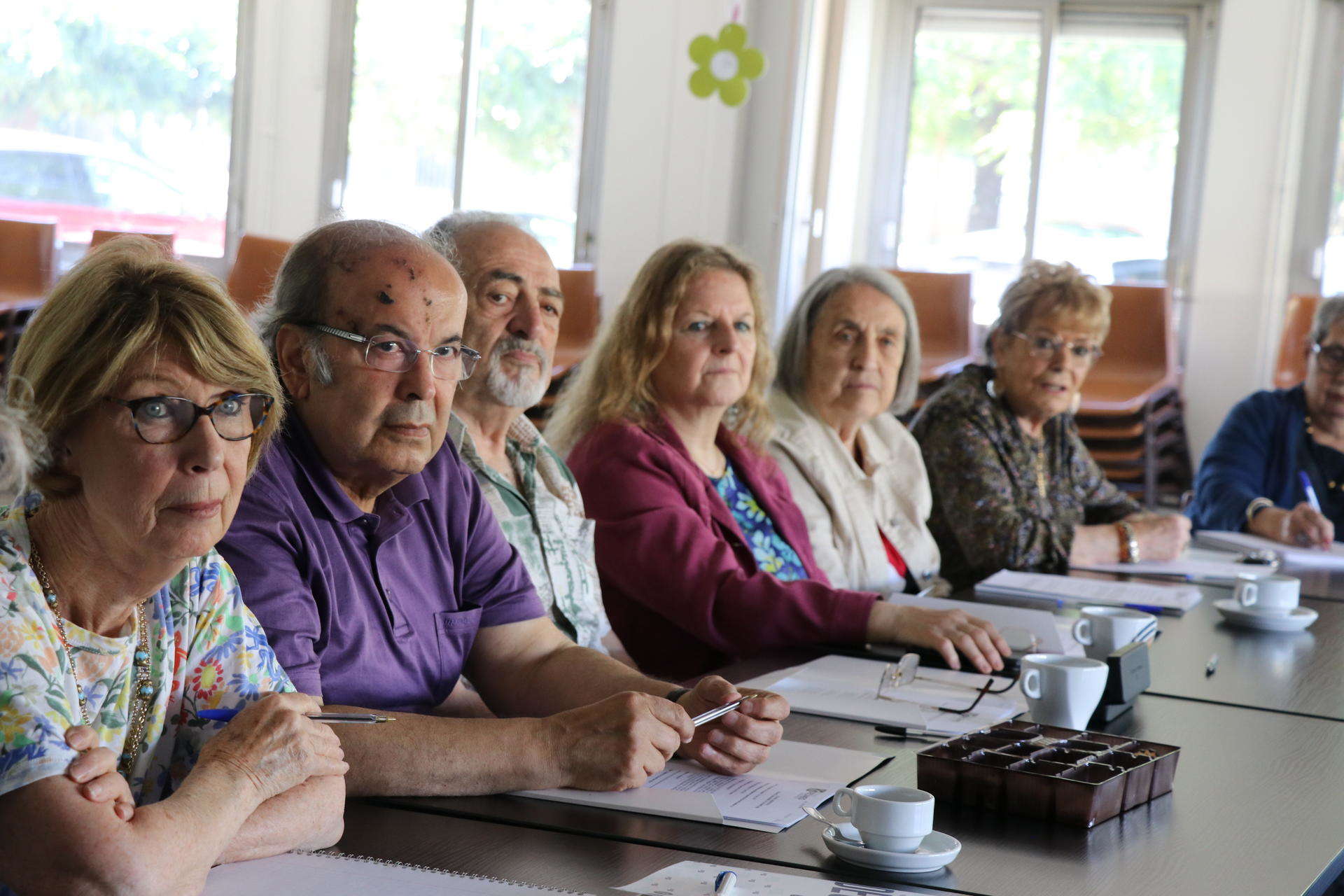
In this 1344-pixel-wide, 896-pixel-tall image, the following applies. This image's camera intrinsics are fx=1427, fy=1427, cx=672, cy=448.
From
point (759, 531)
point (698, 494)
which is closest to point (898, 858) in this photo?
point (698, 494)

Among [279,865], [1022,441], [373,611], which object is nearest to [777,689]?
[373,611]

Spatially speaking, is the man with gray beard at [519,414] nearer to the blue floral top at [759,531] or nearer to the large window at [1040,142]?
the blue floral top at [759,531]

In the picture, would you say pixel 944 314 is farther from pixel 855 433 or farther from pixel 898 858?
pixel 898 858

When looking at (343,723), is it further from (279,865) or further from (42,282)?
(42,282)

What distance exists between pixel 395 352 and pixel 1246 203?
20.3ft

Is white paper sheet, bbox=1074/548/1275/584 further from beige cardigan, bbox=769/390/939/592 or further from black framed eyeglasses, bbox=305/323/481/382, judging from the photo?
black framed eyeglasses, bbox=305/323/481/382

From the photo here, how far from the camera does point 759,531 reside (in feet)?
8.64

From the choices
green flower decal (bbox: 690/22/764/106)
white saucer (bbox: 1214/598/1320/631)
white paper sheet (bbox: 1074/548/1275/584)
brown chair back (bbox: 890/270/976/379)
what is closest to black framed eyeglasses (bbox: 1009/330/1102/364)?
white paper sheet (bbox: 1074/548/1275/584)

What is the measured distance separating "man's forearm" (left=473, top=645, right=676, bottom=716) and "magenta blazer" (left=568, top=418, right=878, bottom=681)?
491mm

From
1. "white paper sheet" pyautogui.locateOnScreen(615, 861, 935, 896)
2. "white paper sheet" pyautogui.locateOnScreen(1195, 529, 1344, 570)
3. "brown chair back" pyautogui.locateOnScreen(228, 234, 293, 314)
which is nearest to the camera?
"white paper sheet" pyautogui.locateOnScreen(615, 861, 935, 896)

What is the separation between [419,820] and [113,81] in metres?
6.90

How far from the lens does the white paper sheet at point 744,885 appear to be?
43.6 inches

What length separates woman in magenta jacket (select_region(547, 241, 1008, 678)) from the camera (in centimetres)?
219

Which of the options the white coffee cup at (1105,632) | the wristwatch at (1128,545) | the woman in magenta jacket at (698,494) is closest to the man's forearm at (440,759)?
the woman in magenta jacket at (698,494)
